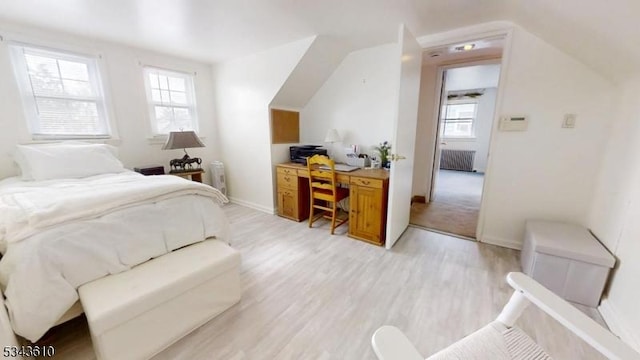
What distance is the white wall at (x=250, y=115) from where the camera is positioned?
9.93ft

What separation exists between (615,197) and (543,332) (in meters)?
1.17

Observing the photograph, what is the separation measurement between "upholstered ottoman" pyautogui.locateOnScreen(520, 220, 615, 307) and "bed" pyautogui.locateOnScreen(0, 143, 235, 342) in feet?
8.08

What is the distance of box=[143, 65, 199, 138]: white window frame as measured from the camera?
320cm

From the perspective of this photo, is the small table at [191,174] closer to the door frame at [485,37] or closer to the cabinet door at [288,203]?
the cabinet door at [288,203]

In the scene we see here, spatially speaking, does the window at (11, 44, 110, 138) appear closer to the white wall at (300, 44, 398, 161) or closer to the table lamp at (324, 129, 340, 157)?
the white wall at (300, 44, 398, 161)

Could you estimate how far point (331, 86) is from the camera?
332cm

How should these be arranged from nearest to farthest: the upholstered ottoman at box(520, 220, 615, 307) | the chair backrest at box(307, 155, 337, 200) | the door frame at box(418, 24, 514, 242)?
the upholstered ottoman at box(520, 220, 615, 307) → the door frame at box(418, 24, 514, 242) → the chair backrest at box(307, 155, 337, 200)

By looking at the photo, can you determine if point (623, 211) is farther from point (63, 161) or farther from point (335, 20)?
point (63, 161)

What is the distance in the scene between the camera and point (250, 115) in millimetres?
3439

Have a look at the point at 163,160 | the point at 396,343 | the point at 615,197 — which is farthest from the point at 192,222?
the point at 615,197

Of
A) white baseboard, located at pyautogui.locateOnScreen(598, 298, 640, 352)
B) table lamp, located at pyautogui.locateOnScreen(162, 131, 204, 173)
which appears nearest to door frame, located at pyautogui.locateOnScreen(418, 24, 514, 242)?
white baseboard, located at pyautogui.locateOnScreen(598, 298, 640, 352)

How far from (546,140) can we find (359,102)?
6.37 feet

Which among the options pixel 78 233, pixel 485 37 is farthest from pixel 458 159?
pixel 78 233

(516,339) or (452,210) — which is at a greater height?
(516,339)
